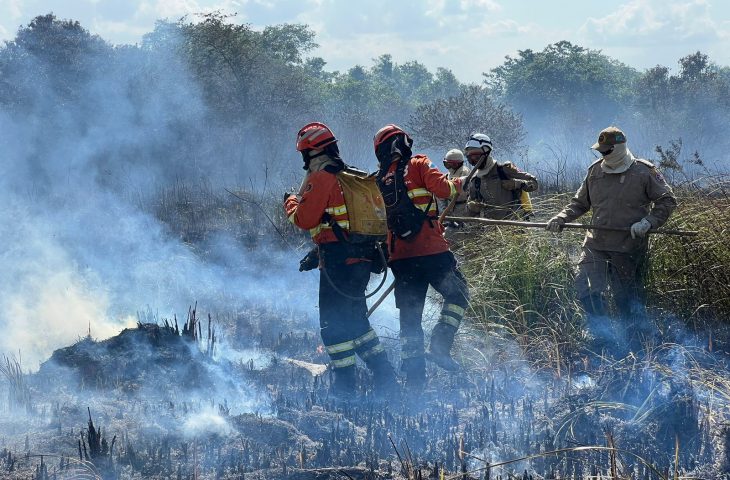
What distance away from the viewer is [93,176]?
1645cm

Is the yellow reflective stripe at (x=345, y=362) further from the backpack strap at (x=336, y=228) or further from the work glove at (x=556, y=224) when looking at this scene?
the work glove at (x=556, y=224)

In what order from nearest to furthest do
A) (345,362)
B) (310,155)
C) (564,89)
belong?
(310,155) → (345,362) → (564,89)

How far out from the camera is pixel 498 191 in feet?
26.2

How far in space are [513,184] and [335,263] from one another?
2977 mm

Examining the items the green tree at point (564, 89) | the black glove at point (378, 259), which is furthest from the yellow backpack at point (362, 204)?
the green tree at point (564, 89)

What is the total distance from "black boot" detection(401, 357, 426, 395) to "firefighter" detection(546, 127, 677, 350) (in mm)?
1403

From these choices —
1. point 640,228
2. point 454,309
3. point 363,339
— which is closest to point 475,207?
point 454,309

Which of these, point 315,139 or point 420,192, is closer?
point 315,139

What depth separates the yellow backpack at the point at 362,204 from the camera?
5.42 metres

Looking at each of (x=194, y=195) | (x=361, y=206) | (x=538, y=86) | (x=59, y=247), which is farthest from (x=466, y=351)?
(x=538, y=86)

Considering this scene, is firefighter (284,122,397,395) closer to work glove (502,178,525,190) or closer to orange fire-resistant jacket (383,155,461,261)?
orange fire-resistant jacket (383,155,461,261)

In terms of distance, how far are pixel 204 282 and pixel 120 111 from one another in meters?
11.5

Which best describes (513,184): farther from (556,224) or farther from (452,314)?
(452,314)

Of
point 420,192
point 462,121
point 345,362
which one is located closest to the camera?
point 345,362
